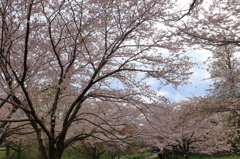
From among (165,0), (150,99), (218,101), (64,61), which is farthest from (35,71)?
(218,101)

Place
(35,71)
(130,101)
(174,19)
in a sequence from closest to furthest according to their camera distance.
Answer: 1. (174,19)
2. (130,101)
3. (35,71)

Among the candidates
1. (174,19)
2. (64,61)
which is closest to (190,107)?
(174,19)

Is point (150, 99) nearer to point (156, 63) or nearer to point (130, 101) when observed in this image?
point (130, 101)

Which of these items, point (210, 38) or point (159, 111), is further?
point (159, 111)

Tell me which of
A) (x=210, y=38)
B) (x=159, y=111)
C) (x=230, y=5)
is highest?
(x=230, y=5)

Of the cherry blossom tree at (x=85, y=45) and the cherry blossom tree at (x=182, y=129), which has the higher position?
the cherry blossom tree at (x=85, y=45)

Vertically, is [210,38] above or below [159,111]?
above

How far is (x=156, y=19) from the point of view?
4.80 m

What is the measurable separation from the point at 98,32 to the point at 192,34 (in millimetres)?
2352

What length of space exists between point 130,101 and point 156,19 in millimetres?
2224

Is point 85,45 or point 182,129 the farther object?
point 182,129

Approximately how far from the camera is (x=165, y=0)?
15.6 ft

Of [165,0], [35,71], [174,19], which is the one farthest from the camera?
[35,71]

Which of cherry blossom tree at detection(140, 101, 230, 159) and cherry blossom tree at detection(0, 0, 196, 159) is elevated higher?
cherry blossom tree at detection(0, 0, 196, 159)
